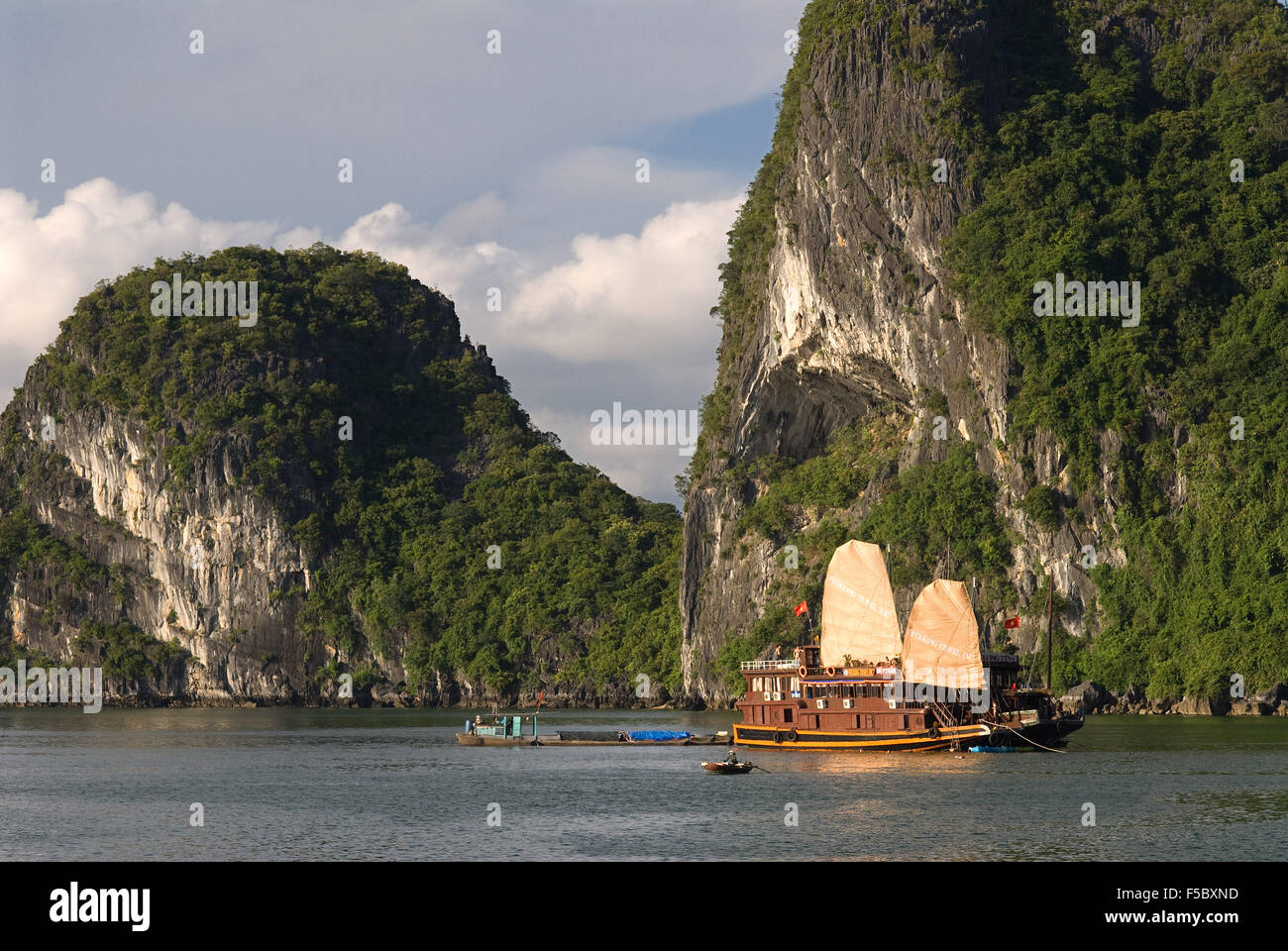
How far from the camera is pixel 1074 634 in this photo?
87.1m

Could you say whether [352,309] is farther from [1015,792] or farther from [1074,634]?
[1015,792]

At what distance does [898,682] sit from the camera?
58812mm

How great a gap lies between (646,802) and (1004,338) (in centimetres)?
5621

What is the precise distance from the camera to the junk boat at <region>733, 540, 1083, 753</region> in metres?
58.8

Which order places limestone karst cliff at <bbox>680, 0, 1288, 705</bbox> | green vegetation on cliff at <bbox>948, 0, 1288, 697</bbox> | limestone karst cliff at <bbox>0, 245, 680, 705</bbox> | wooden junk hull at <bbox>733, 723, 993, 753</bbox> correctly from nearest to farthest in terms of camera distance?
wooden junk hull at <bbox>733, 723, 993, 753</bbox> < green vegetation on cliff at <bbox>948, 0, 1288, 697</bbox> < limestone karst cliff at <bbox>680, 0, 1288, 705</bbox> < limestone karst cliff at <bbox>0, 245, 680, 705</bbox>

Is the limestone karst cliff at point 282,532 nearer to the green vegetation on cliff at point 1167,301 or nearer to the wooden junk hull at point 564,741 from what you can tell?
the green vegetation on cliff at point 1167,301

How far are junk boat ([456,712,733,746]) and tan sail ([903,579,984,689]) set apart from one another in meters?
11.5

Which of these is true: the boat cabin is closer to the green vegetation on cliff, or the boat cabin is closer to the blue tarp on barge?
the blue tarp on barge

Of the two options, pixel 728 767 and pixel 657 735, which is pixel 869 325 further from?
pixel 728 767

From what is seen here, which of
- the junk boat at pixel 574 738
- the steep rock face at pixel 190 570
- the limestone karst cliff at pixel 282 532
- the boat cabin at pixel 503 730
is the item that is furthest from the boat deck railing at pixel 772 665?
the steep rock face at pixel 190 570

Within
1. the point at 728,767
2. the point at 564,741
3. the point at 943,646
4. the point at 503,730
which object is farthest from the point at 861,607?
the point at 503,730

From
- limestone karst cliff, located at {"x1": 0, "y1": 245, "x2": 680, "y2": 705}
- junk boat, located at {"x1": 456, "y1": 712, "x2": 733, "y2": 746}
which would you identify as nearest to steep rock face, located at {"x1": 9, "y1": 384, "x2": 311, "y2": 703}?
limestone karst cliff, located at {"x1": 0, "y1": 245, "x2": 680, "y2": 705}
